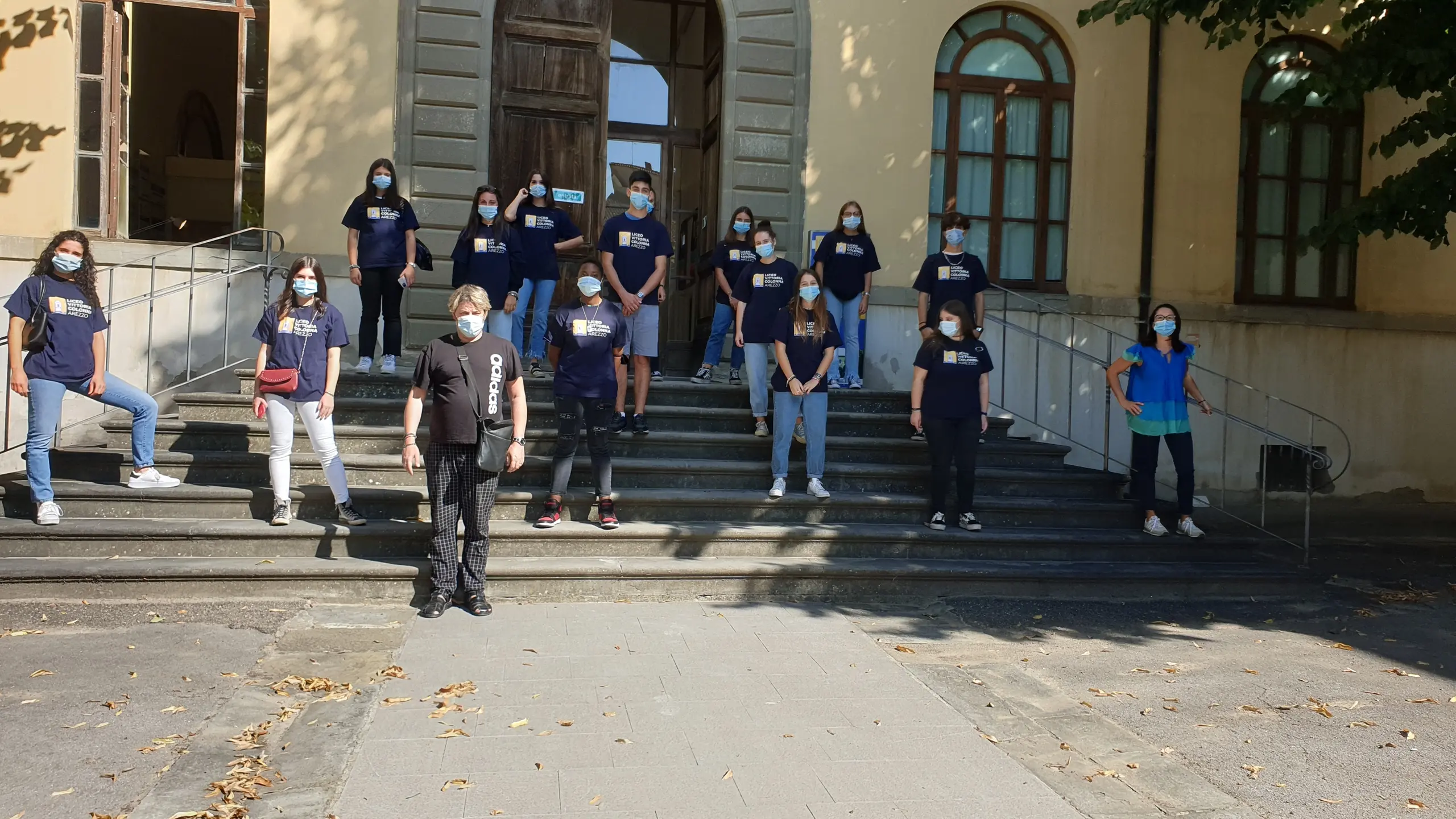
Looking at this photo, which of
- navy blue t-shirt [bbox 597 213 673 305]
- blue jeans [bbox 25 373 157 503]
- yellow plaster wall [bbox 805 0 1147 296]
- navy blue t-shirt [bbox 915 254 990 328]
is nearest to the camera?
blue jeans [bbox 25 373 157 503]

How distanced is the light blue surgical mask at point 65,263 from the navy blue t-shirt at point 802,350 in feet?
16.1

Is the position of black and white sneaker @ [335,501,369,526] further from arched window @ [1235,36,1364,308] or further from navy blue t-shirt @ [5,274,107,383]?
arched window @ [1235,36,1364,308]

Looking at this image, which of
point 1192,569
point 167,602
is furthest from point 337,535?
point 1192,569

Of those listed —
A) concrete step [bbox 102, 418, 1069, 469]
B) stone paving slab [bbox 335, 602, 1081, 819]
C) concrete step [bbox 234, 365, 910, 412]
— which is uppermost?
concrete step [bbox 234, 365, 910, 412]

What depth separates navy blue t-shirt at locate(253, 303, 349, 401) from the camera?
7.60 meters

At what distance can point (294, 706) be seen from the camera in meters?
5.11

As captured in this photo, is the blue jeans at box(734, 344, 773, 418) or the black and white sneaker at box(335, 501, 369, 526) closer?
the black and white sneaker at box(335, 501, 369, 526)

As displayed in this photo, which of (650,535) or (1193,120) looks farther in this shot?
(1193,120)

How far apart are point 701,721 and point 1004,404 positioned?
7.24 m

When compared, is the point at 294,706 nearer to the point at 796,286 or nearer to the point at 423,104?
the point at 796,286

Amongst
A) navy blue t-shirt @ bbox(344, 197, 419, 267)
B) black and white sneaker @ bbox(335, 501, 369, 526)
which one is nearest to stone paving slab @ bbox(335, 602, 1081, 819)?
black and white sneaker @ bbox(335, 501, 369, 526)

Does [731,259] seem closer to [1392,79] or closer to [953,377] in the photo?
[953,377]

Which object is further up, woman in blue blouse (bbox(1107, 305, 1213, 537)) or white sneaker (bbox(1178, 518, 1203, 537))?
woman in blue blouse (bbox(1107, 305, 1213, 537))

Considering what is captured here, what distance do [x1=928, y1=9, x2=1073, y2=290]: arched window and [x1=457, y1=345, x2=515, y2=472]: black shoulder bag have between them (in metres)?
6.50
